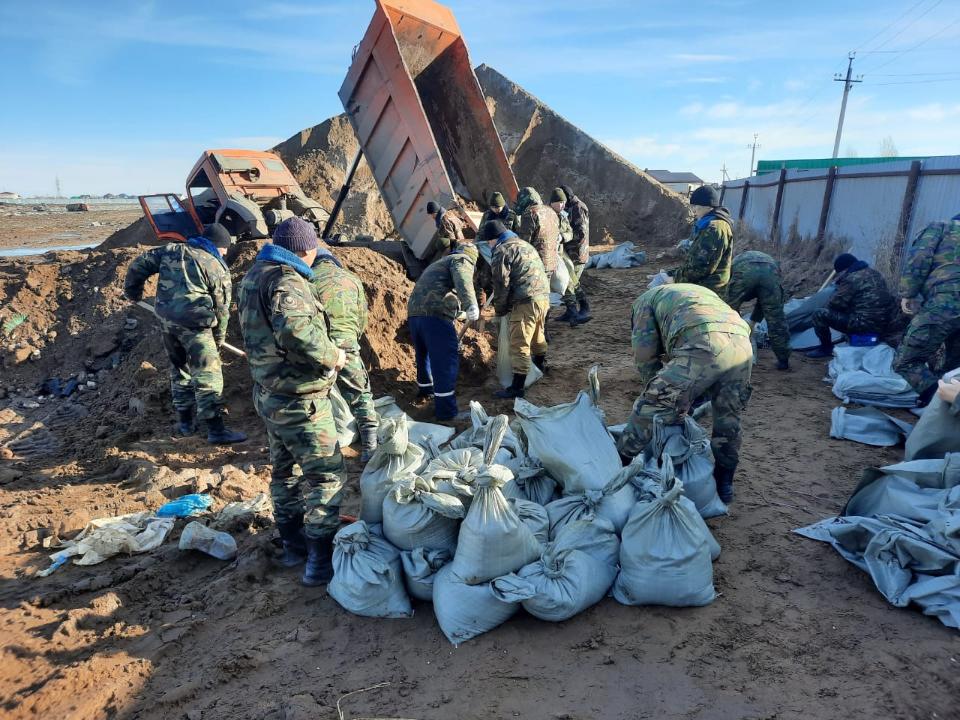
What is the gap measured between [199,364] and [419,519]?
2.80 meters

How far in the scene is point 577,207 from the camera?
7.63m

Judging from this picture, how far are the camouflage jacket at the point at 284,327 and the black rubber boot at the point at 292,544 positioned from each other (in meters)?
0.74

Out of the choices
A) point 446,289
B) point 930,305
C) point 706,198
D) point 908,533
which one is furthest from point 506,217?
point 908,533

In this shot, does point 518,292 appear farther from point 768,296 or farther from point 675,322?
point 768,296

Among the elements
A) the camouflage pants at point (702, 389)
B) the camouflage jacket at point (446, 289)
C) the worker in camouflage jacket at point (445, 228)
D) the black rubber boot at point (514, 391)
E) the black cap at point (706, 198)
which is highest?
the black cap at point (706, 198)

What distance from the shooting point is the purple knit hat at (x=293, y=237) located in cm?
269

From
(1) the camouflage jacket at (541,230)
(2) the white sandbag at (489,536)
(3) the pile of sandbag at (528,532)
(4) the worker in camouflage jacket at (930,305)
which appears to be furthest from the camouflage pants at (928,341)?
(2) the white sandbag at (489,536)

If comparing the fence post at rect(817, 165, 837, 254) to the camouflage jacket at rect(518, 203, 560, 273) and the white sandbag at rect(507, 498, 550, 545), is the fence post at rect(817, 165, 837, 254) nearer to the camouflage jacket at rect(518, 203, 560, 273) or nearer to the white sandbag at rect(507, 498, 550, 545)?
the camouflage jacket at rect(518, 203, 560, 273)

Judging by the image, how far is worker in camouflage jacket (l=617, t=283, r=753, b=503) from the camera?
288 cm

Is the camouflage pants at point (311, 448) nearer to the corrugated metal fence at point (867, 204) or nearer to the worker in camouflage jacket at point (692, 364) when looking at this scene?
the worker in camouflage jacket at point (692, 364)

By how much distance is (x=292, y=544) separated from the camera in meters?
2.93

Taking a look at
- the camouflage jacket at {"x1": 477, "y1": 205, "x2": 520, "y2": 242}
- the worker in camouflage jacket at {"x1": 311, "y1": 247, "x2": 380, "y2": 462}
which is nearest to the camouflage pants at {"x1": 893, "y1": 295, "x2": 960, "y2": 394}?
the camouflage jacket at {"x1": 477, "y1": 205, "x2": 520, "y2": 242}

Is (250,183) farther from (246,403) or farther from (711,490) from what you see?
(711,490)

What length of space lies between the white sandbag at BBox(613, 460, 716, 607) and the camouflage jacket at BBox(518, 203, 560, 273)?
4.20 metres
